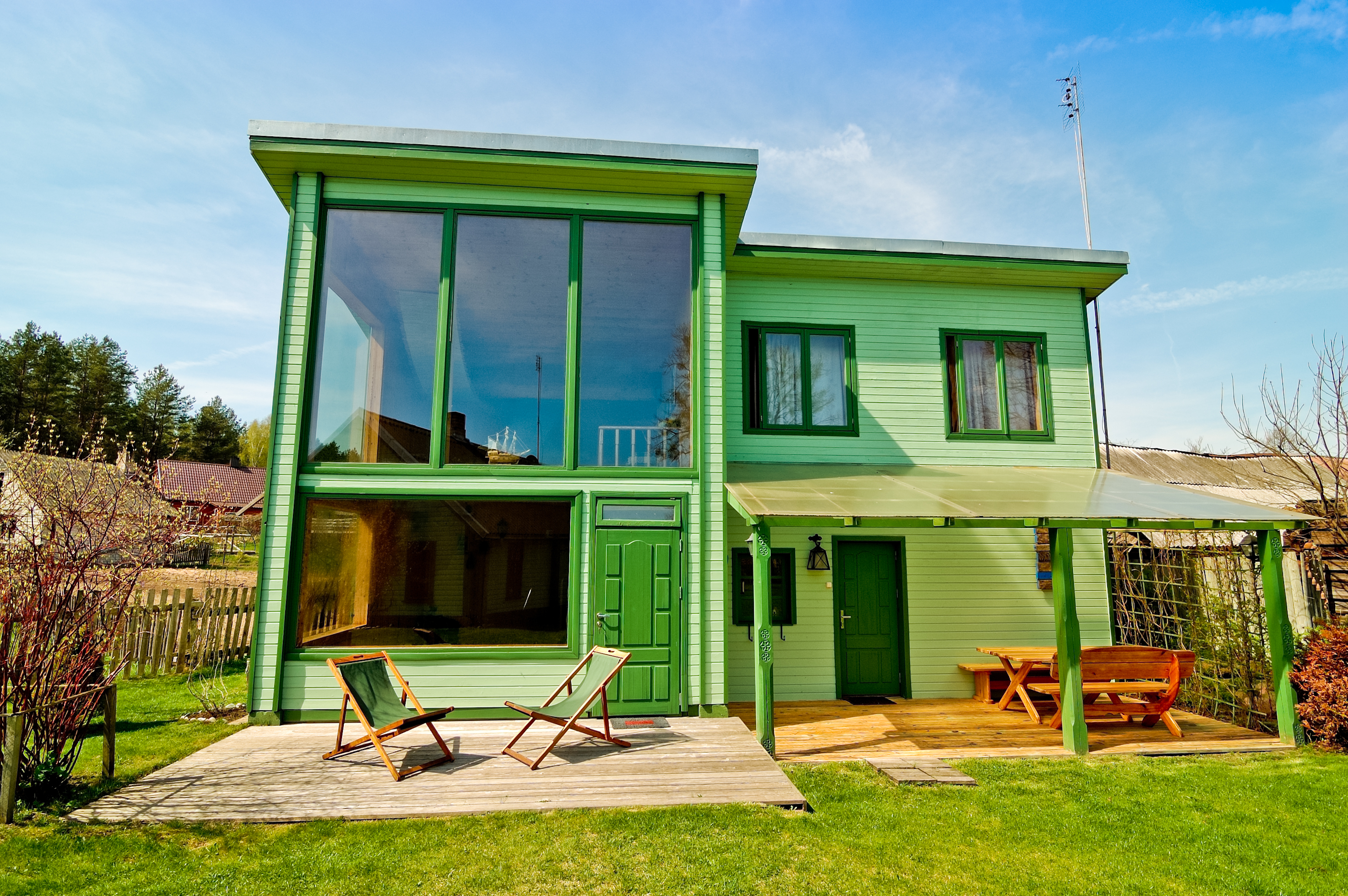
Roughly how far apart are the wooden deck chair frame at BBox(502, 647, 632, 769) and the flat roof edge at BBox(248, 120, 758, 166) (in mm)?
5269

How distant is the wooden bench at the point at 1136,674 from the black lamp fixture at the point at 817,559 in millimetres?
2688

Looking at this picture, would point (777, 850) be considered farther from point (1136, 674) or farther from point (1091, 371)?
point (1091, 371)

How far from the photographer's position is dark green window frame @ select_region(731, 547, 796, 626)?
880 cm

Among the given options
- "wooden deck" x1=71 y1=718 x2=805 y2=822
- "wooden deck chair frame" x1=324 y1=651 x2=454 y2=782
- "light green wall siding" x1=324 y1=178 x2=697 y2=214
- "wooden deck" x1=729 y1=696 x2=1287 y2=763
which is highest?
"light green wall siding" x1=324 y1=178 x2=697 y2=214

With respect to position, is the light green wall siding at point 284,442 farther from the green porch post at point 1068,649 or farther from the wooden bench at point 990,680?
the wooden bench at point 990,680

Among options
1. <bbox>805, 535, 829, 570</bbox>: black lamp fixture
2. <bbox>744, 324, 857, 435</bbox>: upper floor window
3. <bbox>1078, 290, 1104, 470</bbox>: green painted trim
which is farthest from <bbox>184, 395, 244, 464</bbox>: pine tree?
<bbox>1078, 290, 1104, 470</bbox>: green painted trim

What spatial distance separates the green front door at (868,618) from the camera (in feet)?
29.5

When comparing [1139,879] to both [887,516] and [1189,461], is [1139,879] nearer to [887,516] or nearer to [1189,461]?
[887,516]

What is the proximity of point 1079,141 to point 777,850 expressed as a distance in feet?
44.3

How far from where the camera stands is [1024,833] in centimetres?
459

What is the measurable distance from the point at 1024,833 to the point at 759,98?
988 centimetres

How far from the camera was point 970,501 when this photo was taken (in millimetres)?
7070

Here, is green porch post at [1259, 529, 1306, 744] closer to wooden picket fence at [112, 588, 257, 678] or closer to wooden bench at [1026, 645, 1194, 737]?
wooden bench at [1026, 645, 1194, 737]

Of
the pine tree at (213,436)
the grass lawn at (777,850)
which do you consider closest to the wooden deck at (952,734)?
the grass lawn at (777,850)
